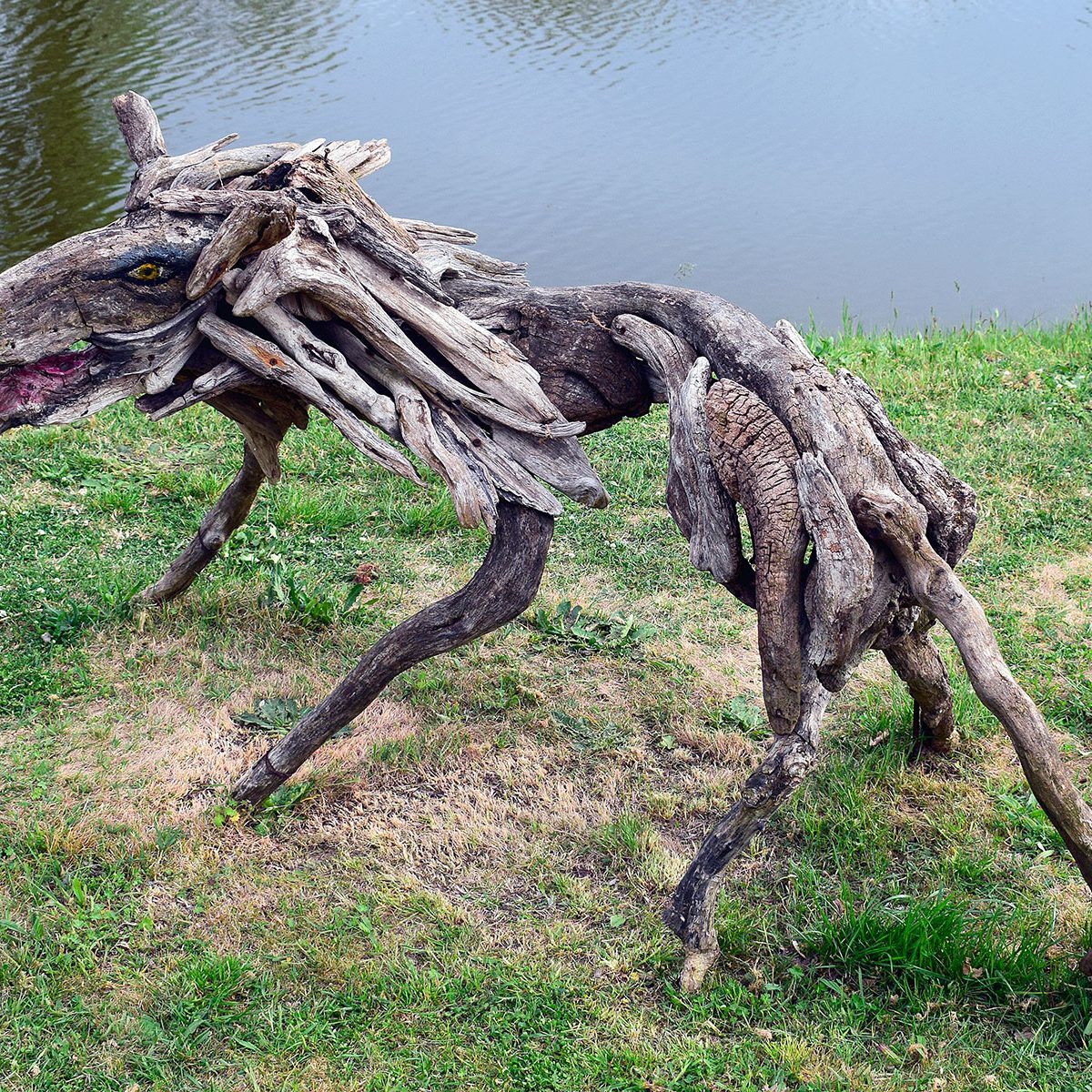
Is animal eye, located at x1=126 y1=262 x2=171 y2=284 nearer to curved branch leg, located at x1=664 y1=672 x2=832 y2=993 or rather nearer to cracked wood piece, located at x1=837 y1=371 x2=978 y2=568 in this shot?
cracked wood piece, located at x1=837 y1=371 x2=978 y2=568

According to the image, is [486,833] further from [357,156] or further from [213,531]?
[357,156]

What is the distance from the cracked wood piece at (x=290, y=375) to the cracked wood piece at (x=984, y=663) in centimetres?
136

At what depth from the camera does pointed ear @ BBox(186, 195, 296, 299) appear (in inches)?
122

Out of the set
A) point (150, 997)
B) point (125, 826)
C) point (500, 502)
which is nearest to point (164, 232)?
point (500, 502)

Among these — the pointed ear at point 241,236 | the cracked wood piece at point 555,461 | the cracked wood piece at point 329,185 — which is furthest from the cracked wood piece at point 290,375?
the cracked wood piece at point 329,185

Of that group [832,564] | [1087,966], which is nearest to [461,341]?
[832,564]

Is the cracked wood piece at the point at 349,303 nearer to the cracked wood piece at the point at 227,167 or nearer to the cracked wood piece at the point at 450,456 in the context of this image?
the cracked wood piece at the point at 450,456

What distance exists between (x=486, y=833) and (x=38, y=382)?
2.06m

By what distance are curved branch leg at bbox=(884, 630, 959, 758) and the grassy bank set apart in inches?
4.1

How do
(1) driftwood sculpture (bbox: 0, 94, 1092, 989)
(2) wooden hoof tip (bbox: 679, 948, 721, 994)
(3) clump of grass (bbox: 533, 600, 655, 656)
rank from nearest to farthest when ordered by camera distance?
(1) driftwood sculpture (bbox: 0, 94, 1092, 989), (2) wooden hoof tip (bbox: 679, 948, 721, 994), (3) clump of grass (bbox: 533, 600, 655, 656)

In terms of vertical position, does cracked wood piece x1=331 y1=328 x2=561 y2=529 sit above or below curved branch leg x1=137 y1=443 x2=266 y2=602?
above

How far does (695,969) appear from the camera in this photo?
3.17 m

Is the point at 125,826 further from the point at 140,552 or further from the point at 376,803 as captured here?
the point at 140,552

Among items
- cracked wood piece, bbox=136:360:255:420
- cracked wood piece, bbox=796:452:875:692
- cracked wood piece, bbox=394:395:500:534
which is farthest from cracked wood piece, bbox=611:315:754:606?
cracked wood piece, bbox=136:360:255:420
